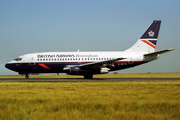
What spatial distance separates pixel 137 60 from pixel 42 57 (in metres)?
14.0

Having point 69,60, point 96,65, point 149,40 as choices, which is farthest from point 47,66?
point 149,40

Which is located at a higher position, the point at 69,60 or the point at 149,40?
the point at 149,40

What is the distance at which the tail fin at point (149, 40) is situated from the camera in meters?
36.0

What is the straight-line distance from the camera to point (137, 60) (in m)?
34.4

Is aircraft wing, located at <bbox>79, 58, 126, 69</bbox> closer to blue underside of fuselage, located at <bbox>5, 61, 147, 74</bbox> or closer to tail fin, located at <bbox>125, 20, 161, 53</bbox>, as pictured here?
blue underside of fuselage, located at <bbox>5, 61, 147, 74</bbox>

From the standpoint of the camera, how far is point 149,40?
118 feet

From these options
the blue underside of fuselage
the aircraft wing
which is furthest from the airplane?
the aircraft wing

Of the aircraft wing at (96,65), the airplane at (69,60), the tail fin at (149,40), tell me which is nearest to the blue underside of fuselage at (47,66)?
the airplane at (69,60)

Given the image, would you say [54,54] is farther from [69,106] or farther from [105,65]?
[69,106]

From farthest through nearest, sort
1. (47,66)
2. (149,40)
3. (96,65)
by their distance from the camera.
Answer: (149,40)
(47,66)
(96,65)

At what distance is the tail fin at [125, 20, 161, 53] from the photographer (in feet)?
118

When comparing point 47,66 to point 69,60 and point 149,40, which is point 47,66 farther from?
point 149,40

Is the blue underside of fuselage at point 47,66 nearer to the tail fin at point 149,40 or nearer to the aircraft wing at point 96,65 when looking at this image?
the aircraft wing at point 96,65

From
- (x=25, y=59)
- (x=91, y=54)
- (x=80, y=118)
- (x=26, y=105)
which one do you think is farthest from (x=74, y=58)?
(x=80, y=118)
